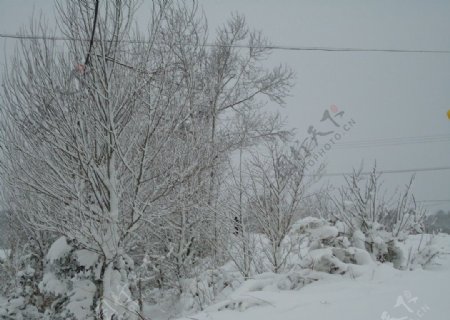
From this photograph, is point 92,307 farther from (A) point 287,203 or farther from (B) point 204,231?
(A) point 287,203

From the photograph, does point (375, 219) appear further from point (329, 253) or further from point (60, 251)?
point (60, 251)

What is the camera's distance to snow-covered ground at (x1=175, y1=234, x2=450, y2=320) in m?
2.10

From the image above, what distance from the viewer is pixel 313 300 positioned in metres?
2.51

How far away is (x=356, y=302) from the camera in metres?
2.29

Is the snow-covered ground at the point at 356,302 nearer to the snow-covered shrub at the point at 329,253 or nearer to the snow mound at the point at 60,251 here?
the snow-covered shrub at the point at 329,253

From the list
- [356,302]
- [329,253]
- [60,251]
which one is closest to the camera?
[356,302]

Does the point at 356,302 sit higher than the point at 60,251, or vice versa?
the point at 356,302

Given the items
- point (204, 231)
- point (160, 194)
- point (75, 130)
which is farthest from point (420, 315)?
point (204, 231)

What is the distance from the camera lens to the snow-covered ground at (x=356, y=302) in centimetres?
210

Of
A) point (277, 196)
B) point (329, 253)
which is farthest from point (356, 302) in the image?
point (277, 196)

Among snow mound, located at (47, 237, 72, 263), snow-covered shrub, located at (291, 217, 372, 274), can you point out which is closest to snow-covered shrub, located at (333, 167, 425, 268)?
snow-covered shrub, located at (291, 217, 372, 274)

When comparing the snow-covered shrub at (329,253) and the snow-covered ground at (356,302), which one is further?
the snow-covered shrub at (329,253)

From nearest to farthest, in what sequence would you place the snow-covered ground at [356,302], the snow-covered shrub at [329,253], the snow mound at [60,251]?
the snow-covered ground at [356,302] → the snow-covered shrub at [329,253] → the snow mound at [60,251]

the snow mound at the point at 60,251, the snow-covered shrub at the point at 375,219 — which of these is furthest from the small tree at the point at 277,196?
the snow mound at the point at 60,251
